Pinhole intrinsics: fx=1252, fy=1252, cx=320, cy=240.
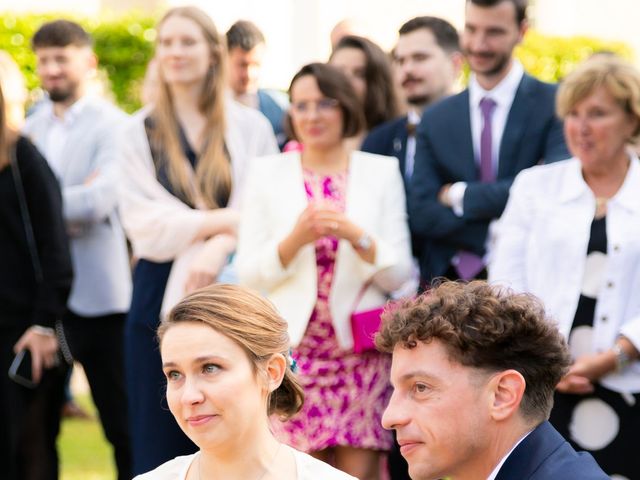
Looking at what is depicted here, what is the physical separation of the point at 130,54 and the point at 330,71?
1141 cm

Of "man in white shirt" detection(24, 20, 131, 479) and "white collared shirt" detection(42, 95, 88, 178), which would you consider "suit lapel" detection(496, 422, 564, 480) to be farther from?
"white collared shirt" detection(42, 95, 88, 178)

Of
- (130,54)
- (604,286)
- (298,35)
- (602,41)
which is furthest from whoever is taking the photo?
(602,41)

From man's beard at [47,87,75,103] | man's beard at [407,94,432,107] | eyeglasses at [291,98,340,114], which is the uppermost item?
eyeglasses at [291,98,340,114]

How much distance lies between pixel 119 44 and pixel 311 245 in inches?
465

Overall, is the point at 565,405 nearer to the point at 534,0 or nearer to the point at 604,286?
the point at 604,286

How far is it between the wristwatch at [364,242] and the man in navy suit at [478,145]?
40cm

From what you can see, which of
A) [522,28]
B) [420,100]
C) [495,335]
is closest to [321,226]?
[420,100]

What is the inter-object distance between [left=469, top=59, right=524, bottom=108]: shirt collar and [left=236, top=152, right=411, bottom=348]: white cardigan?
535 mm

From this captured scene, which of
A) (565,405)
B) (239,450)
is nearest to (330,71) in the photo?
(565,405)

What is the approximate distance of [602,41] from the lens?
1950cm

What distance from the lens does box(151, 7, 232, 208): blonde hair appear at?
19.4 feet

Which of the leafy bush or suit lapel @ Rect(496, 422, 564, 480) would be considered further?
the leafy bush

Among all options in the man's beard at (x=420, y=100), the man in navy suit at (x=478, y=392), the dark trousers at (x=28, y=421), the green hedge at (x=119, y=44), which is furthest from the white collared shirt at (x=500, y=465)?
the green hedge at (x=119, y=44)

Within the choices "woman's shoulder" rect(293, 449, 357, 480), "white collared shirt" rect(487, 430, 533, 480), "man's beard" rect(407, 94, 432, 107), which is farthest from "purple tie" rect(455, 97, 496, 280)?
"white collared shirt" rect(487, 430, 533, 480)
